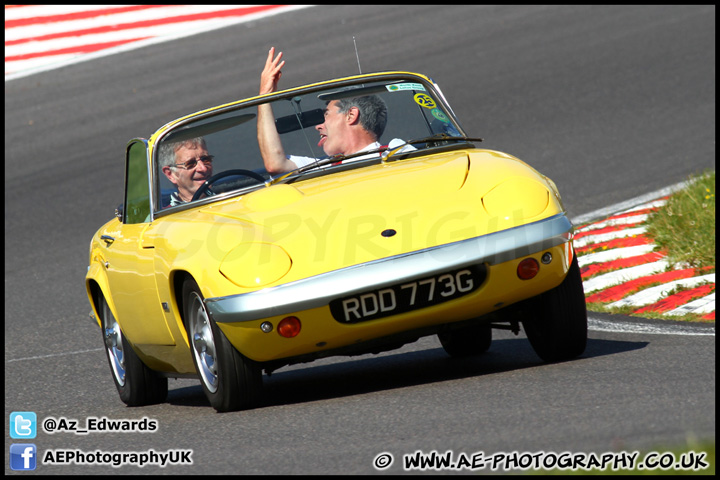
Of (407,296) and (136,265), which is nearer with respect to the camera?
(407,296)

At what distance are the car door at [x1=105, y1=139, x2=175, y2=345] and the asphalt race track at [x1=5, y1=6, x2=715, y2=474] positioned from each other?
1.36ft

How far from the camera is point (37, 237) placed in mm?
11672

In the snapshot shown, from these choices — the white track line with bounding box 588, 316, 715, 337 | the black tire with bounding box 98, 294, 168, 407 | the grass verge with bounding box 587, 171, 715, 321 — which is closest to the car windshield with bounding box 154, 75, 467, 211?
the black tire with bounding box 98, 294, 168, 407

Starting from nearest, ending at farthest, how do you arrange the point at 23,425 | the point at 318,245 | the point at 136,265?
the point at 318,245, the point at 23,425, the point at 136,265

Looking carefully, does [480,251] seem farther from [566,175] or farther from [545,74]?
[545,74]

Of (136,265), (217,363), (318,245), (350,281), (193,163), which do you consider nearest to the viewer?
(350,281)

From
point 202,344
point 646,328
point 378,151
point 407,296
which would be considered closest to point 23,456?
point 202,344

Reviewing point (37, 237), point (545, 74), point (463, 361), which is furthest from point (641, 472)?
point (545, 74)

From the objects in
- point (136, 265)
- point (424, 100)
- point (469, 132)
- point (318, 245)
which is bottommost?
point (469, 132)

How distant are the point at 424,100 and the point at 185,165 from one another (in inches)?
51.1

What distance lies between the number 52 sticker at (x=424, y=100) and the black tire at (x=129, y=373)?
193 cm

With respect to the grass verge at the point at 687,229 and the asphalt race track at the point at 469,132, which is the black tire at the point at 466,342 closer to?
the asphalt race track at the point at 469,132

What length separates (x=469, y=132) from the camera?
1286 cm

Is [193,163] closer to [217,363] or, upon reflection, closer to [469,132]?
[217,363]
